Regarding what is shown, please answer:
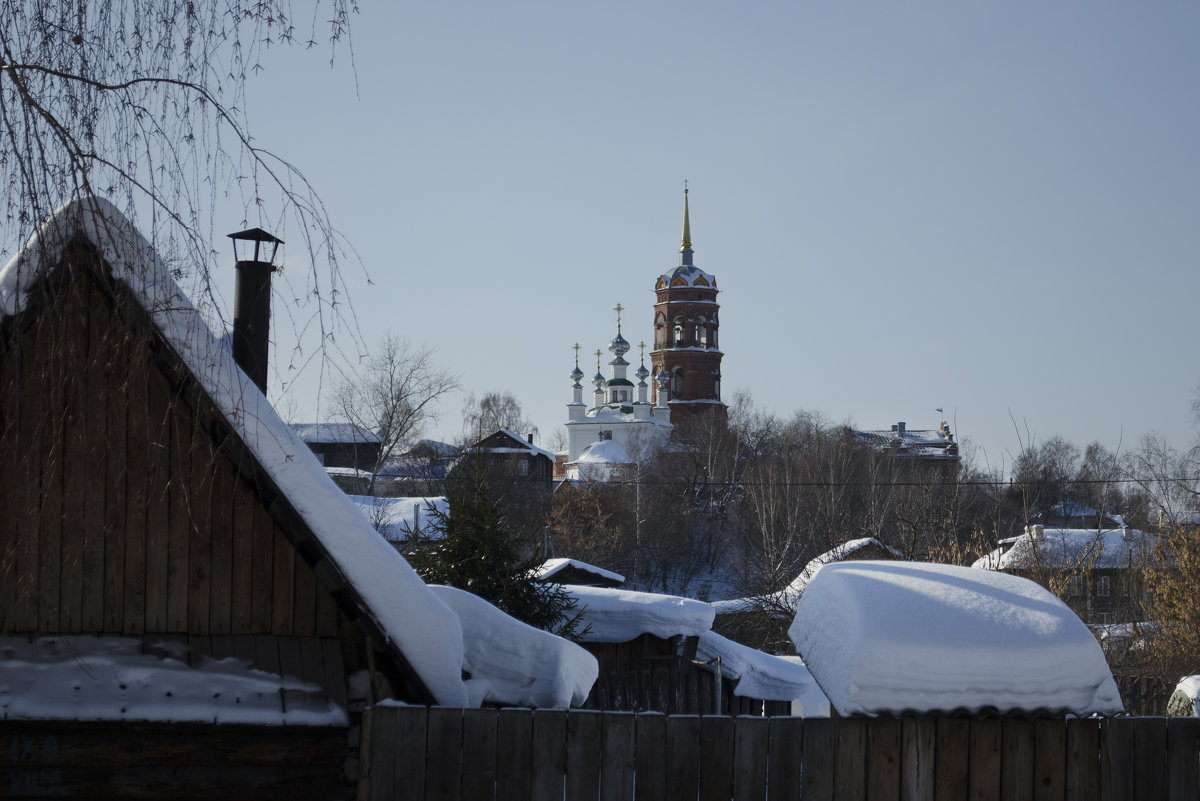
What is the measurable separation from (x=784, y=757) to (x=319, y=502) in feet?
8.60

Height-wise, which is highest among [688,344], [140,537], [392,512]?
[688,344]

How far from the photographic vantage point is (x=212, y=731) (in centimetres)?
596

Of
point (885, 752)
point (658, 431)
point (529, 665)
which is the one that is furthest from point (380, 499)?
point (658, 431)

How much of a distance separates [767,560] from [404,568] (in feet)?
96.1

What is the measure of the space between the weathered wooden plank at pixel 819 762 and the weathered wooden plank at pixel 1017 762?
0.85 m

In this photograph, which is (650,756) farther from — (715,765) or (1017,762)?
(1017,762)

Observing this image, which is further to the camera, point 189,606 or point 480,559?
point 480,559

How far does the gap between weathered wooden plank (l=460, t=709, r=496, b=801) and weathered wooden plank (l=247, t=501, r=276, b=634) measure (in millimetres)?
1371

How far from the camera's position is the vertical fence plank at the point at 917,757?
5273mm

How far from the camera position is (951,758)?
17.4ft

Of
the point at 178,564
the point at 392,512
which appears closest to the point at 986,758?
the point at 178,564

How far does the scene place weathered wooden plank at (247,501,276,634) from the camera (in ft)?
19.3

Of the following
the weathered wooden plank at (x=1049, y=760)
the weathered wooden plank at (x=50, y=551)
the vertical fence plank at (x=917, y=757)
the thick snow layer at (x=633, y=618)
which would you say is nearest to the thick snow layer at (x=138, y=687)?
the weathered wooden plank at (x=50, y=551)

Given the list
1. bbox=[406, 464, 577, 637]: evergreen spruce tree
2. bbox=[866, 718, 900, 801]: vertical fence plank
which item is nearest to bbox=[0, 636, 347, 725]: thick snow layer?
bbox=[866, 718, 900, 801]: vertical fence plank
